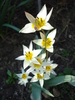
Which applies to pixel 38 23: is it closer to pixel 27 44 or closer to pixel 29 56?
pixel 29 56

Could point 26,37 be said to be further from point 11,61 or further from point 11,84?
point 11,84

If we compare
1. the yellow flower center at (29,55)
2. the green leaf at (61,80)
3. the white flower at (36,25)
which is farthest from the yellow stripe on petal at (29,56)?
the green leaf at (61,80)

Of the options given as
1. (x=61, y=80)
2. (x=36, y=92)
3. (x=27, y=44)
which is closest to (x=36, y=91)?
(x=36, y=92)

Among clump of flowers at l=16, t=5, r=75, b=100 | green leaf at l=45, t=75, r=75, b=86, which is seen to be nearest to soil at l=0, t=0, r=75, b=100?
green leaf at l=45, t=75, r=75, b=86

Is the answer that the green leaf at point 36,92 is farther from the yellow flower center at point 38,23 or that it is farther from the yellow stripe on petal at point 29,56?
the yellow flower center at point 38,23

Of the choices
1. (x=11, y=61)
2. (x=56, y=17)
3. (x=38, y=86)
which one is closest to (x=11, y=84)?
(x=11, y=61)

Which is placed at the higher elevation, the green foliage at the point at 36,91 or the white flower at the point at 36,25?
the white flower at the point at 36,25

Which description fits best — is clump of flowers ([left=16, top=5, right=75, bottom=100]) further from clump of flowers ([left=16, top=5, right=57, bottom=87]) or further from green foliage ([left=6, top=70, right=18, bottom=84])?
green foliage ([left=6, top=70, right=18, bottom=84])

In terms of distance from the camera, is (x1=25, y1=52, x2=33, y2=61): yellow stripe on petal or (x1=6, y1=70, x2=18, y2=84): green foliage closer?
(x1=25, y1=52, x2=33, y2=61): yellow stripe on petal
